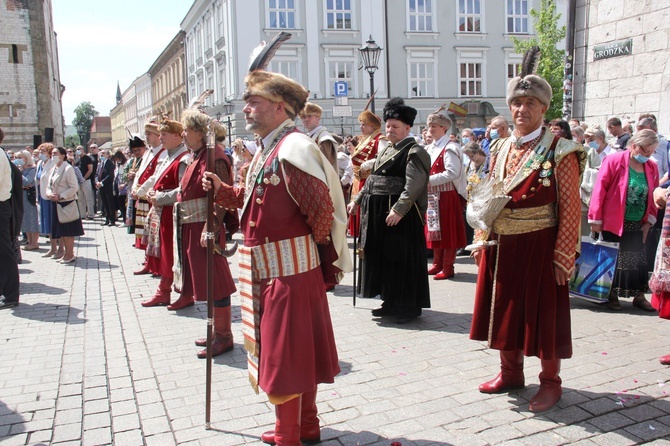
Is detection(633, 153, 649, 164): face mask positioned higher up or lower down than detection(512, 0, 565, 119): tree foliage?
lower down

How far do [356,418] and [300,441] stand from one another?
0.56 metres

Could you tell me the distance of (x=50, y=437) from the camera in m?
3.66

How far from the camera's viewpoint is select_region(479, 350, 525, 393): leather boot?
13.2 feet

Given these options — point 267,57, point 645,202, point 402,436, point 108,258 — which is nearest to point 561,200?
point 402,436

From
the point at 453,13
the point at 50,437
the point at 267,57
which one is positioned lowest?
the point at 50,437

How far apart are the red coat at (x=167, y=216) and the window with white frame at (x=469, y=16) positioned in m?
33.5

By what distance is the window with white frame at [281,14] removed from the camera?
1304 inches

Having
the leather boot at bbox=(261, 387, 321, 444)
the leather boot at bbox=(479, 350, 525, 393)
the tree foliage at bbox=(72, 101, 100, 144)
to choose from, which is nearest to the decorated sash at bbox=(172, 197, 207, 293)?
the leather boot at bbox=(261, 387, 321, 444)

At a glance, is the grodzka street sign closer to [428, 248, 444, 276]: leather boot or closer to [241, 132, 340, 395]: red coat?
[428, 248, 444, 276]: leather boot

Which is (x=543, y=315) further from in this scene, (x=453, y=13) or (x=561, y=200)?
(x=453, y=13)

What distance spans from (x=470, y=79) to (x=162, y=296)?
1316 inches

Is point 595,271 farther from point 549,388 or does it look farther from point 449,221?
point 549,388

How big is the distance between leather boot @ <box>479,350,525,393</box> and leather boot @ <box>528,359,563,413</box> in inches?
8.9

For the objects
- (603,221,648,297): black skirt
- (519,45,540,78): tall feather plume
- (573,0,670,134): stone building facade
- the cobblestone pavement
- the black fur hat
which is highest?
(573,0,670,134): stone building facade
